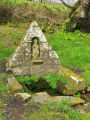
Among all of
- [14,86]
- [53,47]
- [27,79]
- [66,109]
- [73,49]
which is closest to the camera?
[66,109]

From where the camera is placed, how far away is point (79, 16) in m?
13.5

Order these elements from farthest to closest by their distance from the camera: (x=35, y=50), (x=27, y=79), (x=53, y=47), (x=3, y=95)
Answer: (x=53, y=47) < (x=35, y=50) < (x=27, y=79) < (x=3, y=95)

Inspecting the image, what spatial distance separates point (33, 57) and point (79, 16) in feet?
27.5

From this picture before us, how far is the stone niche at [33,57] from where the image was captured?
6430 millimetres

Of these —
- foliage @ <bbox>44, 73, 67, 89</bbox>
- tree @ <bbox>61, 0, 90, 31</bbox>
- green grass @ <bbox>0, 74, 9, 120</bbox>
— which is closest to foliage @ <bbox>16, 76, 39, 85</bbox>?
foliage @ <bbox>44, 73, 67, 89</bbox>

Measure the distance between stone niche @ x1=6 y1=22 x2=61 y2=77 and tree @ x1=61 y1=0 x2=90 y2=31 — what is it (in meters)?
7.93

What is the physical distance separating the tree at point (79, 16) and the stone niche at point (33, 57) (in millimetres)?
7930

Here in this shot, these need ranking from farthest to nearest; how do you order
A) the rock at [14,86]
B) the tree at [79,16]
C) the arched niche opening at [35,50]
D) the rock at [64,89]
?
the tree at [79,16] → the arched niche opening at [35,50] → the rock at [64,89] → the rock at [14,86]

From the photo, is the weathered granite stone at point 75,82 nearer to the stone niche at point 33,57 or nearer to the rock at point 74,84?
the rock at point 74,84

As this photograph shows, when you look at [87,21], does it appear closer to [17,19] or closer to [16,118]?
[17,19]

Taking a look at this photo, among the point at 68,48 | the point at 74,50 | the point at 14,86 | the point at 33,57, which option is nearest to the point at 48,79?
the point at 33,57

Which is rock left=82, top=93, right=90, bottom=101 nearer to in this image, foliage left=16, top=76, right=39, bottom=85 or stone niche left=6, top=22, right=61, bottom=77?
stone niche left=6, top=22, right=61, bottom=77

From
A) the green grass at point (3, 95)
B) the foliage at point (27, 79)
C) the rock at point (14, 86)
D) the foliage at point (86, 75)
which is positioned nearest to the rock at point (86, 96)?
the foliage at point (86, 75)

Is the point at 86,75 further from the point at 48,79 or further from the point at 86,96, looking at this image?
the point at 48,79
